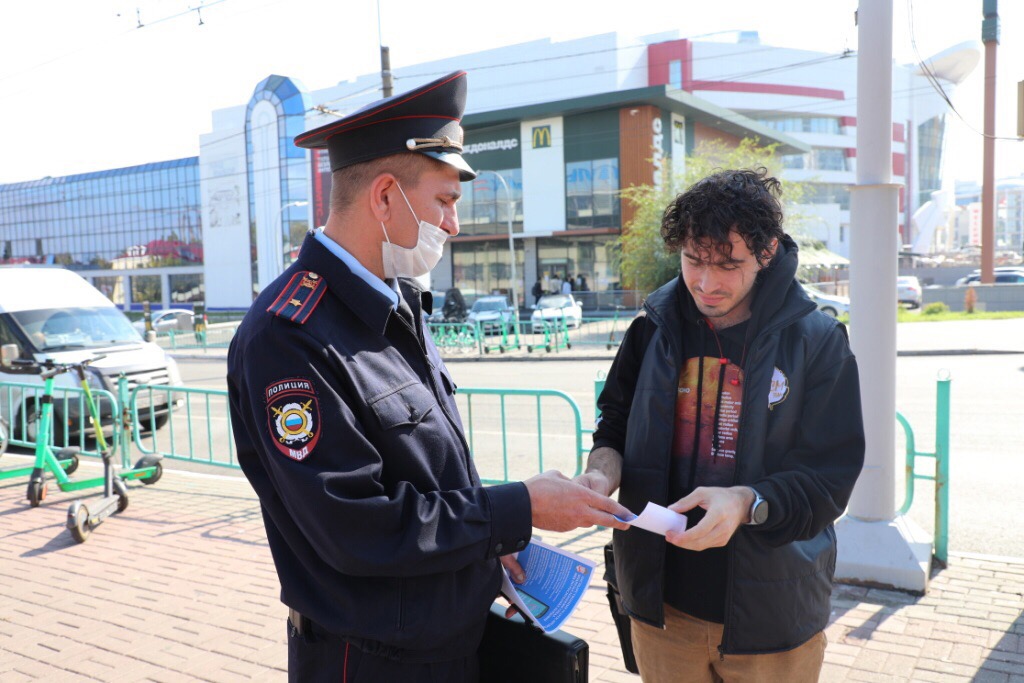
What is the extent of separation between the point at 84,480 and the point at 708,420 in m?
6.61

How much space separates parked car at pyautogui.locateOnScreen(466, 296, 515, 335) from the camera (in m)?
22.7

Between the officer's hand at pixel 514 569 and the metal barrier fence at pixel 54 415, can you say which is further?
the metal barrier fence at pixel 54 415

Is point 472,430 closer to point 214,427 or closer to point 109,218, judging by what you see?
point 214,427

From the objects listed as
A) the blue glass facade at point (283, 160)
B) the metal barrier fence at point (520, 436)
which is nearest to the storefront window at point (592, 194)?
the blue glass facade at point (283, 160)

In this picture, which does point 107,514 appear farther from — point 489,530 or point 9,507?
point 489,530

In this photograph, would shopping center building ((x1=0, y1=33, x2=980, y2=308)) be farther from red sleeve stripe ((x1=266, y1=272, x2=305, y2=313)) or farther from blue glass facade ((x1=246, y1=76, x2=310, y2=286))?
red sleeve stripe ((x1=266, y1=272, x2=305, y2=313))

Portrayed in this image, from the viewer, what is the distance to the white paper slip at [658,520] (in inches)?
76.8

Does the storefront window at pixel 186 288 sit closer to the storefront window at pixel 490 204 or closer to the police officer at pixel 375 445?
the storefront window at pixel 490 204

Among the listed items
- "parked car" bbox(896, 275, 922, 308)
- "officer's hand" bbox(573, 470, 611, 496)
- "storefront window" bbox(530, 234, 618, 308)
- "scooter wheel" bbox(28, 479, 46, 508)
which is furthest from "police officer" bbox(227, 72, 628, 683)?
"storefront window" bbox(530, 234, 618, 308)

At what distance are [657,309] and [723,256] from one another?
0.26 metres

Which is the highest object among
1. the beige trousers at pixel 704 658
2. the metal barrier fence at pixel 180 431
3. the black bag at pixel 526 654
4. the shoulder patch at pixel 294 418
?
the shoulder patch at pixel 294 418

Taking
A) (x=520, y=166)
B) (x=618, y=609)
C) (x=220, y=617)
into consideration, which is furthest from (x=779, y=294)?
(x=520, y=166)

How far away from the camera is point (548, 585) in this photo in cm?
211

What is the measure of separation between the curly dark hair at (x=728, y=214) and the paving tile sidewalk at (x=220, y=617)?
7.55 feet
